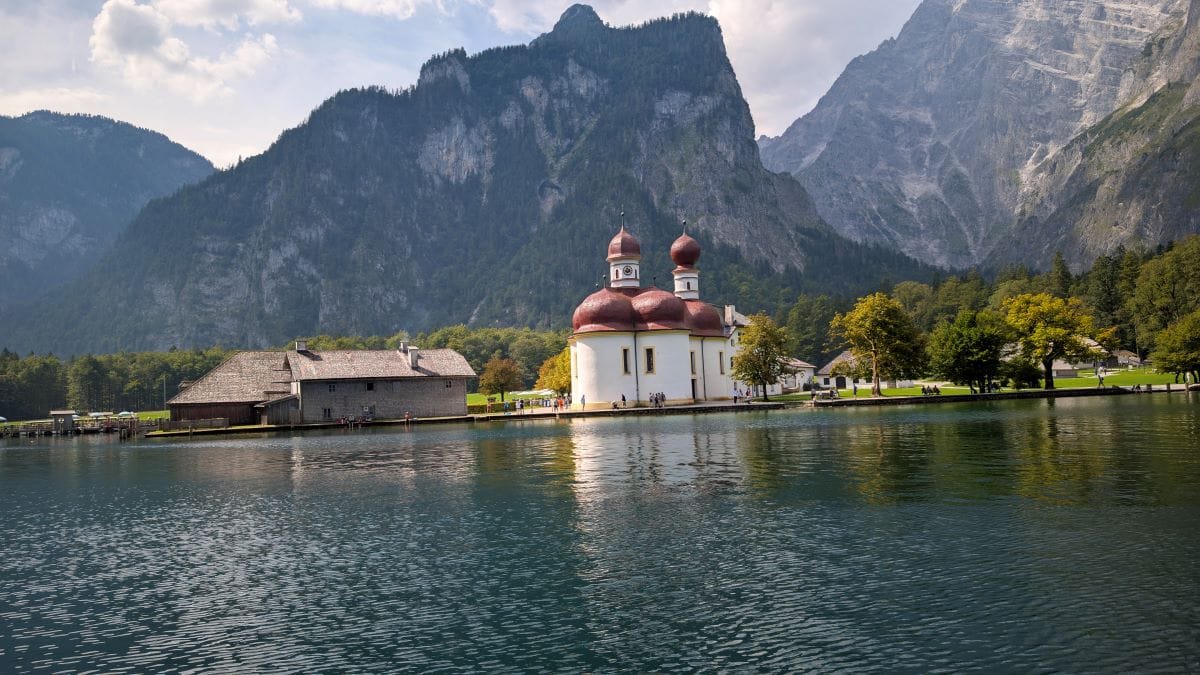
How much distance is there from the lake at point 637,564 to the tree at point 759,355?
4812 centimetres

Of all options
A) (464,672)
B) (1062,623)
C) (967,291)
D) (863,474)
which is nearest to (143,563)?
(464,672)

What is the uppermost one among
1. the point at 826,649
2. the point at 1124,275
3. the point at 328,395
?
the point at 1124,275

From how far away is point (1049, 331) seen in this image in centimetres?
8712

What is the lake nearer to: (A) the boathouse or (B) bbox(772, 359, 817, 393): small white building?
(A) the boathouse

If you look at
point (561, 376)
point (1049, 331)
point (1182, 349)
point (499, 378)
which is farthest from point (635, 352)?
point (1182, 349)

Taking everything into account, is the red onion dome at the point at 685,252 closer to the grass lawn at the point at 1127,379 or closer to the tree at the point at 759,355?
the tree at the point at 759,355

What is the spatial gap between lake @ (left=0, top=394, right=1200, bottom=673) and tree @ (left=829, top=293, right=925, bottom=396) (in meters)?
45.1

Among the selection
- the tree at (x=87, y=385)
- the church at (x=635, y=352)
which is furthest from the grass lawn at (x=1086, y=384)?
the tree at (x=87, y=385)

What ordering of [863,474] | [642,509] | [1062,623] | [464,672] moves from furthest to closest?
[863,474]
[642,509]
[1062,623]
[464,672]

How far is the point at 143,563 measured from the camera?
23.2 m

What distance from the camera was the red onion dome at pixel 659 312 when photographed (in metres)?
90.6

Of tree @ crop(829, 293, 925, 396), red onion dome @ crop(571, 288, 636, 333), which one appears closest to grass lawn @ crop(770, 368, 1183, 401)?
tree @ crop(829, 293, 925, 396)

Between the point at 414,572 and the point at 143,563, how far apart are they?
7578mm

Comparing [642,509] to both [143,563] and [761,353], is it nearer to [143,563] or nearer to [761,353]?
[143,563]
